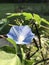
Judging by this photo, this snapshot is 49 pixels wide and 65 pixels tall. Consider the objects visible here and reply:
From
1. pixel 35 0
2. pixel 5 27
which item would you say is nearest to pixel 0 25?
pixel 5 27

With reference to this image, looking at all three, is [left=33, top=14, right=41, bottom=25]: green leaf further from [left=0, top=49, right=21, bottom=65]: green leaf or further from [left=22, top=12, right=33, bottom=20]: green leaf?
[left=0, top=49, right=21, bottom=65]: green leaf

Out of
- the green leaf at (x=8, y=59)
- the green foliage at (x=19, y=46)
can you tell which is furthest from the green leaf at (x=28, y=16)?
the green leaf at (x=8, y=59)

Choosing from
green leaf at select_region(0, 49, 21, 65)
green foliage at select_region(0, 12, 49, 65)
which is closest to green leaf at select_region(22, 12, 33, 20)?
green foliage at select_region(0, 12, 49, 65)

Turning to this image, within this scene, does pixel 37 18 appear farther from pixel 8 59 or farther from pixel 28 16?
pixel 8 59

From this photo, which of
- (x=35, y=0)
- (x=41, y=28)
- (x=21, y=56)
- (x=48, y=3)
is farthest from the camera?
(x=35, y=0)

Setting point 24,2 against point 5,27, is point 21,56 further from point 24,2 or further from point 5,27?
point 24,2
